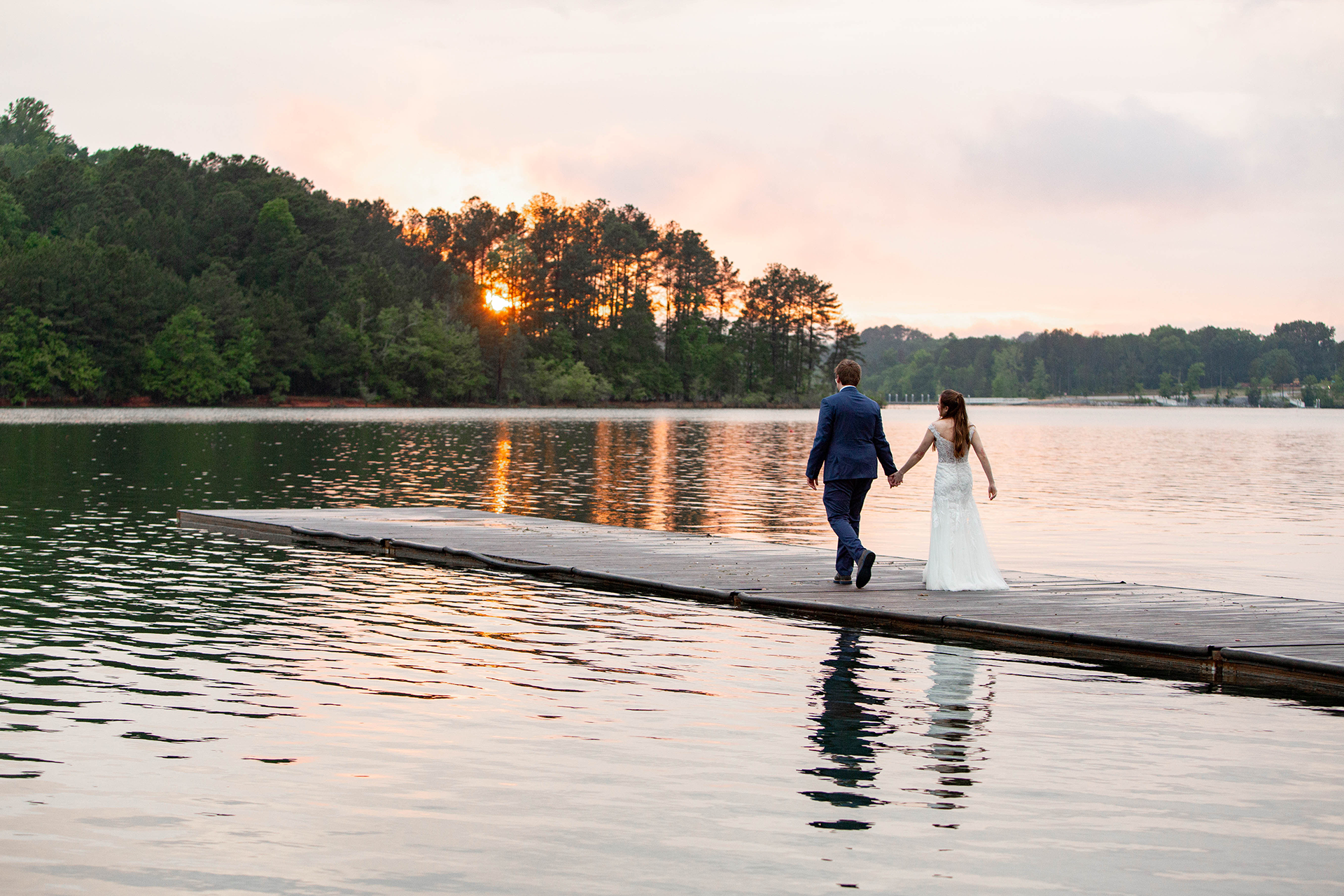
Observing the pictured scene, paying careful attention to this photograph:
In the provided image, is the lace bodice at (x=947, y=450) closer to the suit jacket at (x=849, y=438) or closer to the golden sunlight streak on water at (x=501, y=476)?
the suit jacket at (x=849, y=438)

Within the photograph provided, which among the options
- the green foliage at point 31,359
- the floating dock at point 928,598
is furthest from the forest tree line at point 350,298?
the floating dock at point 928,598

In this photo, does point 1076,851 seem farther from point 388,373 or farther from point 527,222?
point 527,222

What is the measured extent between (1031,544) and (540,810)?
56.4 ft

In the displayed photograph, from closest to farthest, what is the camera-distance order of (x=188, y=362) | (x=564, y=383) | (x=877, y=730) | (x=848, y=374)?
(x=877, y=730)
(x=848, y=374)
(x=188, y=362)
(x=564, y=383)

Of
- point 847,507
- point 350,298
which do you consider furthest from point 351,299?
point 847,507

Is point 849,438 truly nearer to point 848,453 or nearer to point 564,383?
point 848,453

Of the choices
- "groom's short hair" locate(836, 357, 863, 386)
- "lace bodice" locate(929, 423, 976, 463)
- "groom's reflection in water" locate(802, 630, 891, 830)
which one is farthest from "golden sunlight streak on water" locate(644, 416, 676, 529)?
"groom's reflection in water" locate(802, 630, 891, 830)

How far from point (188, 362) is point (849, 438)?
99086 millimetres

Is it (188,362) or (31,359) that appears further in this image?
(188,362)

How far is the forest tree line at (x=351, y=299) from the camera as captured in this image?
100m

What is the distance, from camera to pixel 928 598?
1294cm

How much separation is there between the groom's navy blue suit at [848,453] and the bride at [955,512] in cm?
40

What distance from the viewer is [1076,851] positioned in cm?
601

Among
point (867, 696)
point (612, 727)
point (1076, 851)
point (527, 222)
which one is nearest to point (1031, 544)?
point (867, 696)
